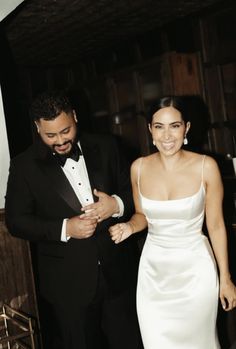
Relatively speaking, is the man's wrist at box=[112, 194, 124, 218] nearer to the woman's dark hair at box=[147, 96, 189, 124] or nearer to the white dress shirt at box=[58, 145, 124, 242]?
the white dress shirt at box=[58, 145, 124, 242]

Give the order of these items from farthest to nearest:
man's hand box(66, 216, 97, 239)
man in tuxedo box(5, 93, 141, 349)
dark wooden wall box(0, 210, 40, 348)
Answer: dark wooden wall box(0, 210, 40, 348) → man in tuxedo box(5, 93, 141, 349) → man's hand box(66, 216, 97, 239)

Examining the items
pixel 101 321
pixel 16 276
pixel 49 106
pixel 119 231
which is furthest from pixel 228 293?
pixel 16 276

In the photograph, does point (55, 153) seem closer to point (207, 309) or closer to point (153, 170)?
point (153, 170)

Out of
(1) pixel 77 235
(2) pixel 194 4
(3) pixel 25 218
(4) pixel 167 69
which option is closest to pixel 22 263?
(3) pixel 25 218

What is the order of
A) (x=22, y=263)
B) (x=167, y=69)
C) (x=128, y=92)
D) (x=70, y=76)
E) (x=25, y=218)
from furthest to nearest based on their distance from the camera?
(x=70, y=76)
(x=128, y=92)
(x=167, y=69)
(x=22, y=263)
(x=25, y=218)

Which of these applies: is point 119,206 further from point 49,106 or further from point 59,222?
point 49,106

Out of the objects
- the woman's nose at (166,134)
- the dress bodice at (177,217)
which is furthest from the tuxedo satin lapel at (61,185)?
the woman's nose at (166,134)

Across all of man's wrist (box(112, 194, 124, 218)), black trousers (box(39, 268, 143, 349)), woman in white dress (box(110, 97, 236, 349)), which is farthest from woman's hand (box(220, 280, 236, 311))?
man's wrist (box(112, 194, 124, 218))

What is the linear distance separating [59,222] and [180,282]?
77 centimetres

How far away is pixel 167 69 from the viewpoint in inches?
173

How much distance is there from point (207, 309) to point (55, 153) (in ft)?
4.07

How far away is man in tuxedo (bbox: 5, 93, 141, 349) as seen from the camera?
7.46 ft

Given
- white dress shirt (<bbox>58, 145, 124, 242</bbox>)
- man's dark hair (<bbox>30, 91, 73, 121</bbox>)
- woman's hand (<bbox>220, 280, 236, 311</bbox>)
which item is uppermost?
man's dark hair (<bbox>30, 91, 73, 121</bbox>)

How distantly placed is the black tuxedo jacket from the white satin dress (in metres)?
0.23
